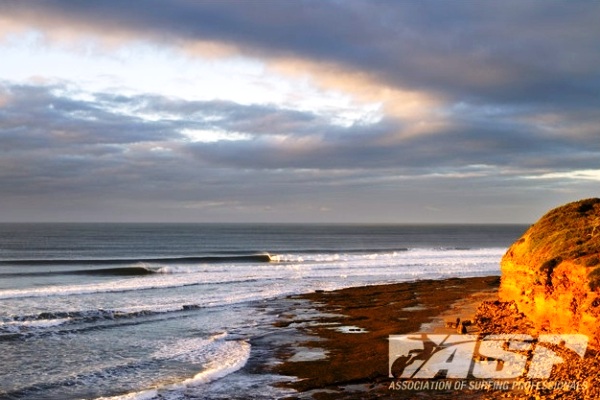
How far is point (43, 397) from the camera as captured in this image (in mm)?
13844

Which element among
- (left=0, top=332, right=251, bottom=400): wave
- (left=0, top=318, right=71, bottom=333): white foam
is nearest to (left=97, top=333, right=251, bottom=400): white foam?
(left=0, top=332, right=251, bottom=400): wave

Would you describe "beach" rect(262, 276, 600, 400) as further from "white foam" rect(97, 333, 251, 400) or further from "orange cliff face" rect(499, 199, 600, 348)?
"white foam" rect(97, 333, 251, 400)

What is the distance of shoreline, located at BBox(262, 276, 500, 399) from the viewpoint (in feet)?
48.3

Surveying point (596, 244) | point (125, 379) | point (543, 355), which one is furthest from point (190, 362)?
point (596, 244)

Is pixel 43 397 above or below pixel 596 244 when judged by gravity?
below

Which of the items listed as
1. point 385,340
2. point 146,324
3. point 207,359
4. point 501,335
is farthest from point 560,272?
point 146,324

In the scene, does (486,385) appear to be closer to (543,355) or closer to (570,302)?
(543,355)

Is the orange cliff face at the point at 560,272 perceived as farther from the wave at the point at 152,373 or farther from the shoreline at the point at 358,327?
the wave at the point at 152,373

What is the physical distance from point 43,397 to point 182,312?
12506mm

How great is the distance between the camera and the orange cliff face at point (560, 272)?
1619cm

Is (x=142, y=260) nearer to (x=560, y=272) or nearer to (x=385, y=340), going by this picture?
(x=385, y=340)

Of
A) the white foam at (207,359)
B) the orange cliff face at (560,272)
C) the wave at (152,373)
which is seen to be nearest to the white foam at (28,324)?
the wave at (152,373)

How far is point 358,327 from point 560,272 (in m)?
8.49

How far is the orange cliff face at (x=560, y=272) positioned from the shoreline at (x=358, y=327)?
310 cm
